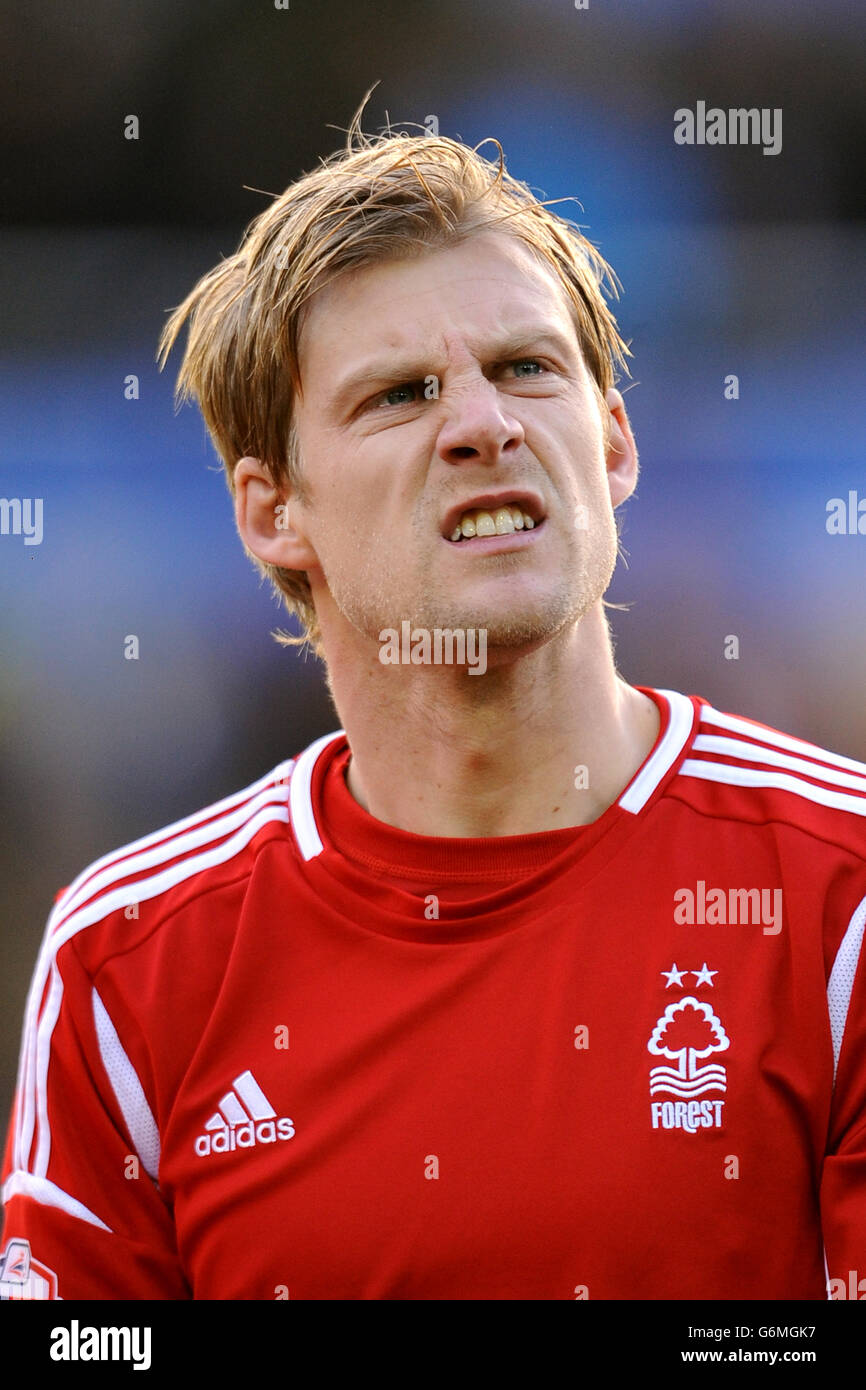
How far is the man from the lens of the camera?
4.27ft

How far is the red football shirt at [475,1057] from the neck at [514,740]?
4 cm

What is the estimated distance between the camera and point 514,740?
151 cm

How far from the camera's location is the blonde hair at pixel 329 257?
1.54 meters

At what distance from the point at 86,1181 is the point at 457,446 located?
3.06 ft

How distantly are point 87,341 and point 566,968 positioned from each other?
221 centimetres

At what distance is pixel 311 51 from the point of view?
245 cm

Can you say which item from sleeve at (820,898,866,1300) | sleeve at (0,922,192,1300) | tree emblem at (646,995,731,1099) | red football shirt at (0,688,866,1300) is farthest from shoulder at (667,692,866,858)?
sleeve at (0,922,192,1300)

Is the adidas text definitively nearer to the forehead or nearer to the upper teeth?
the upper teeth

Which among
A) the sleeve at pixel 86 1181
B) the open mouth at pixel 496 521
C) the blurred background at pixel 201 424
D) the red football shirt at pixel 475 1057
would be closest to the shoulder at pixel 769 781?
the red football shirt at pixel 475 1057

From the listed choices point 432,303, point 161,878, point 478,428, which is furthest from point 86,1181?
point 432,303

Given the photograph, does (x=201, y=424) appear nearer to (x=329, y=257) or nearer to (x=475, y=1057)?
(x=329, y=257)

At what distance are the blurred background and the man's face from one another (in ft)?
3.81

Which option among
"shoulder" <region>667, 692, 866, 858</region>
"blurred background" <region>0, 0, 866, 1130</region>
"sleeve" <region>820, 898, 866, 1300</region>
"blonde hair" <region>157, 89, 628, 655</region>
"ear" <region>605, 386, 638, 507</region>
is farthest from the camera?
"blurred background" <region>0, 0, 866, 1130</region>
